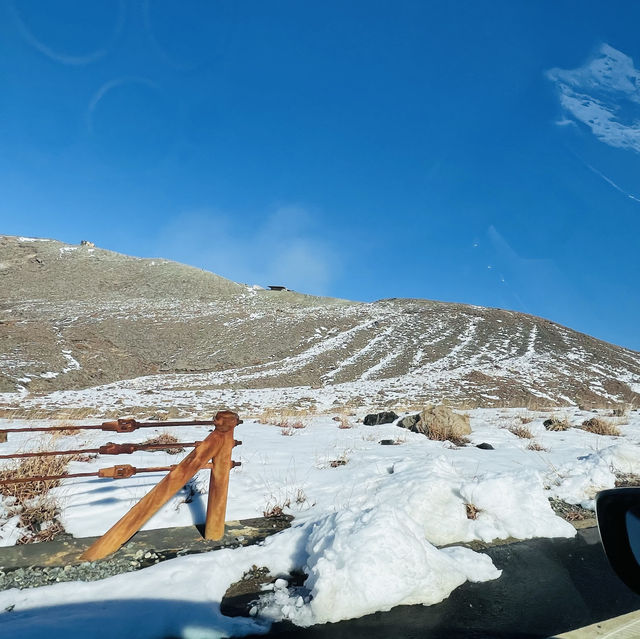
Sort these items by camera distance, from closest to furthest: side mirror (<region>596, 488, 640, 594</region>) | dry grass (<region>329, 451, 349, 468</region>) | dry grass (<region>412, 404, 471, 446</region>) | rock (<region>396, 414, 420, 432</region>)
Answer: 1. side mirror (<region>596, 488, 640, 594</region>)
2. dry grass (<region>329, 451, 349, 468</region>)
3. dry grass (<region>412, 404, 471, 446</region>)
4. rock (<region>396, 414, 420, 432</region>)

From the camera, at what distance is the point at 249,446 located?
7.79m

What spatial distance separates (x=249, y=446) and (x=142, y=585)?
450 cm

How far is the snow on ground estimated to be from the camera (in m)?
3.04

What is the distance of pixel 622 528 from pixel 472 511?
10.2ft

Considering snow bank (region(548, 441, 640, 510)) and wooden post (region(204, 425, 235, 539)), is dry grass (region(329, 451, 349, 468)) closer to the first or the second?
wooden post (region(204, 425, 235, 539))

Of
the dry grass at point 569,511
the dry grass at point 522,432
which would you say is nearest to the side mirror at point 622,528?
the dry grass at point 569,511

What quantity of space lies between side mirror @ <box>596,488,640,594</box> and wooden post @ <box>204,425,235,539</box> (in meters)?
3.07

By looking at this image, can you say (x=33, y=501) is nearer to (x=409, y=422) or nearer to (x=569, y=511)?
(x=569, y=511)

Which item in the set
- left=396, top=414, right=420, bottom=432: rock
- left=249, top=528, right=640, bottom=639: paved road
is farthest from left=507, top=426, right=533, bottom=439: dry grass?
left=249, top=528, right=640, bottom=639: paved road

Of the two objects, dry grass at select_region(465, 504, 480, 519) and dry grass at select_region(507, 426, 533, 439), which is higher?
dry grass at select_region(507, 426, 533, 439)

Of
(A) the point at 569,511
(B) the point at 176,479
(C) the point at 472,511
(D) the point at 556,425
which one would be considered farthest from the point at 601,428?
(B) the point at 176,479

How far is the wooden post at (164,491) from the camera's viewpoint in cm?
381

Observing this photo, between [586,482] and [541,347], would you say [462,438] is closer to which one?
[586,482]

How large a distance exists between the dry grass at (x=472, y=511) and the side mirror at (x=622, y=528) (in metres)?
3.01
